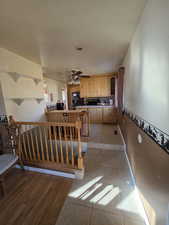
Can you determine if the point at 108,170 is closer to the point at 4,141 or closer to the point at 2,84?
the point at 4,141

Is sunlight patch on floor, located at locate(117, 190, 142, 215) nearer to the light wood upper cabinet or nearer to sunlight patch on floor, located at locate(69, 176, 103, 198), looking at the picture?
sunlight patch on floor, located at locate(69, 176, 103, 198)

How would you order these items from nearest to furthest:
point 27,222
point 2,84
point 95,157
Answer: point 27,222 → point 2,84 → point 95,157

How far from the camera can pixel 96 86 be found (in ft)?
17.0

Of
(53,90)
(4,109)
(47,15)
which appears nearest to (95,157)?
(4,109)

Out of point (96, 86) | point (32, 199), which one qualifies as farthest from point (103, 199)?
point (96, 86)

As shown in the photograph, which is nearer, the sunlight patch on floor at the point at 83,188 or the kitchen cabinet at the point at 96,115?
the sunlight patch on floor at the point at 83,188

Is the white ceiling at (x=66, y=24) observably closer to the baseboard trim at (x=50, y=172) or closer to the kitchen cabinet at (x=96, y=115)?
the baseboard trim at (x=50, y=172)

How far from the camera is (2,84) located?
2213 millimetres

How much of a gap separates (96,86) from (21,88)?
3.42m

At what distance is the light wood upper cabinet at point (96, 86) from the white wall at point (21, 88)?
7.87ft

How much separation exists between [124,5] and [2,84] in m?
2.54

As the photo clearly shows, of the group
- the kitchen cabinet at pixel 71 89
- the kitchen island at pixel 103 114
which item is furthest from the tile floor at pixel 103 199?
the kitchen cabinet at pixel 71 89

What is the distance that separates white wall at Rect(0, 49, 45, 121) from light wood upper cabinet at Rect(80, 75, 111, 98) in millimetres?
2398

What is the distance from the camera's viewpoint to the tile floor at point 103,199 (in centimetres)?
122
